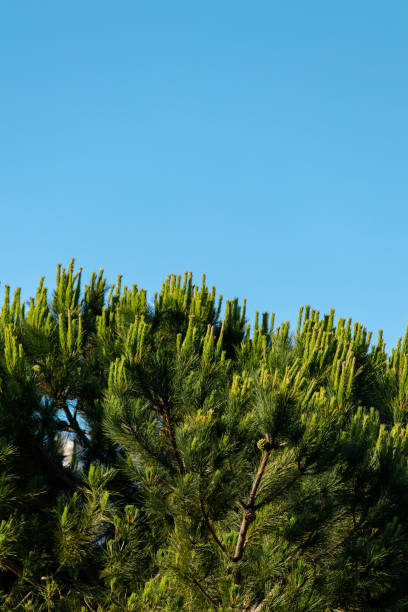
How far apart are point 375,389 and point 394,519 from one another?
2.67m

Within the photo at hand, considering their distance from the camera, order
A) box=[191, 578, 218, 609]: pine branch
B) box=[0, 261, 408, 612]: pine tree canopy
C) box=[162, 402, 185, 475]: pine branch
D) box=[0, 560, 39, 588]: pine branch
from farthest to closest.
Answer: box=[162, 402, 185, 475]: pine branch < box=[0, 560, 39, 588]: pine branch < box=[191, 578, 218, 609]: pine branch < box=[0, 261, 408, 612]: pine tree canopy

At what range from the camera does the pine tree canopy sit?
5.66 meters

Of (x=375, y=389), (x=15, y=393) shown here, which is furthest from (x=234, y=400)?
(x=375, y=389)

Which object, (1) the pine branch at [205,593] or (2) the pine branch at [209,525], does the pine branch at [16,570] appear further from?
(2) the pine branch at [209,525]

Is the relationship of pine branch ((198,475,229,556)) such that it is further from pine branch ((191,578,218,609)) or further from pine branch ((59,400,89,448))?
pine branch ((59,400,89,448))

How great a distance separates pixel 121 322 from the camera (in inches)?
320

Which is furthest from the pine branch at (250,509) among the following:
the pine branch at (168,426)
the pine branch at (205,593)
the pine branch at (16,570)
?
the pine branch at (16,570)

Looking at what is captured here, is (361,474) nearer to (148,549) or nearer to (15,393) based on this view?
(148,549)

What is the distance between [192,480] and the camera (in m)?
5.67

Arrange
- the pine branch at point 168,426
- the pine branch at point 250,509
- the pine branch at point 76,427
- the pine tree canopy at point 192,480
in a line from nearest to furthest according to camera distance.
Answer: the pine branch at point 250,509, the pine tree canopy at point 192,480, the pine branch at point 168,426, the pine branch at point 76,427

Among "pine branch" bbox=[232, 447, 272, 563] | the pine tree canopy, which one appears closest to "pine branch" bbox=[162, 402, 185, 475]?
the pine tree canopy

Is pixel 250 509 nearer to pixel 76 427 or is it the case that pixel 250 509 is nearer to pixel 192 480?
pixel 192 480

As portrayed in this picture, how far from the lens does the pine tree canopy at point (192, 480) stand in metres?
5.66

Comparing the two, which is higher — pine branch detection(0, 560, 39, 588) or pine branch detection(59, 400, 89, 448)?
pine branch detection(59, 400, 89, 448)
